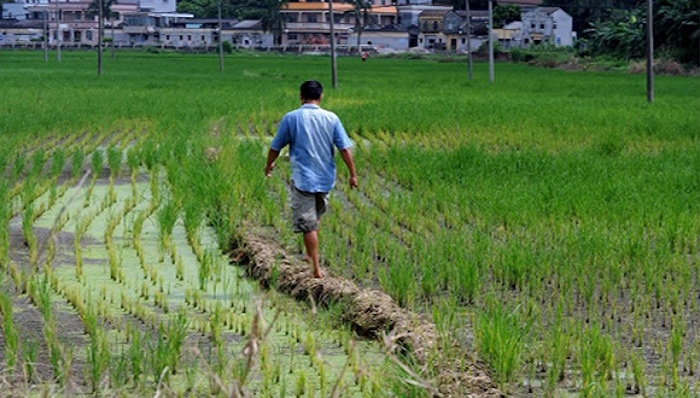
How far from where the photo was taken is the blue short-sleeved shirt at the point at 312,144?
7395 mm

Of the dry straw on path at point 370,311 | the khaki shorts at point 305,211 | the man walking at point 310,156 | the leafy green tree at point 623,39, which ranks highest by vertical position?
the leafy green tree at point 623,39

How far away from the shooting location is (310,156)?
740 centimetres

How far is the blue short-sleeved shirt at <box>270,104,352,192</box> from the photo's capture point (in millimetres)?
7395

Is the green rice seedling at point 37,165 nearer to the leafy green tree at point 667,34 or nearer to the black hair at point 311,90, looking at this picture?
the black hair at point 311,90

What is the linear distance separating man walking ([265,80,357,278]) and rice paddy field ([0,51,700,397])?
44 centimetres

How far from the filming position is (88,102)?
24.5m

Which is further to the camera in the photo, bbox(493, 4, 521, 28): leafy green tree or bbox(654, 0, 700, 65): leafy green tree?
bbox(493, 4, 521, 28): leafy green tree

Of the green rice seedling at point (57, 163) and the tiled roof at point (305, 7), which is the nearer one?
the green rice seedling at point (57, 163)

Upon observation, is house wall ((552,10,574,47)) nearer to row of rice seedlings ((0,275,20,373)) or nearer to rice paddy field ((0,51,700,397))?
rice paddy field ((0,51,700,397))

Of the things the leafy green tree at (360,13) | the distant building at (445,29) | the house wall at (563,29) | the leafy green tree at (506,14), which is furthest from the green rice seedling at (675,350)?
the leafy green tree at (506,14)

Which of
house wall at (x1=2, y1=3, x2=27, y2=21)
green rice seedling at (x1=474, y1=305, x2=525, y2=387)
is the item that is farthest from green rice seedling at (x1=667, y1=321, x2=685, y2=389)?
house wall at (x1=2, y1=3, x2=27, y2=21)

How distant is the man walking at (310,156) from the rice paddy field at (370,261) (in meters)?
0.44

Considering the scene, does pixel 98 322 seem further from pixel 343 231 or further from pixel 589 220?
pixel 589 220

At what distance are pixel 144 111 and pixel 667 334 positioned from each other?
54.0ft
